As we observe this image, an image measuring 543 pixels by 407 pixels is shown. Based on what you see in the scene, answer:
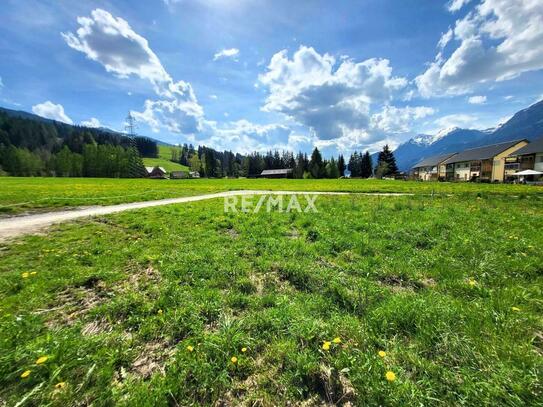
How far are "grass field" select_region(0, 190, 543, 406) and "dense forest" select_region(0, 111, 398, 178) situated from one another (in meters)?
104

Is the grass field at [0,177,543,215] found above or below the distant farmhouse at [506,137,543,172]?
below

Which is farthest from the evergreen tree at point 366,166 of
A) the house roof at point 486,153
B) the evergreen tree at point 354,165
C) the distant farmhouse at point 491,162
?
the house roof at point 486,153

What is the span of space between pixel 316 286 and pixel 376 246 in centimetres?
314

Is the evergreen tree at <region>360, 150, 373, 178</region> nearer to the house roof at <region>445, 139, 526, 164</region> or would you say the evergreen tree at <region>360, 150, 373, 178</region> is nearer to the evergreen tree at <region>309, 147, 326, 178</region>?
the evergreen tree at <region>309, 147, 326, 178</region>

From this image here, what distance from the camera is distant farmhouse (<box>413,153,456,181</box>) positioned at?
310ft

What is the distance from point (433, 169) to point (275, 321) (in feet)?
394

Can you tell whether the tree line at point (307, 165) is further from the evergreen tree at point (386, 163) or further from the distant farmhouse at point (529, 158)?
the distant farmhouse at point (529, 158)

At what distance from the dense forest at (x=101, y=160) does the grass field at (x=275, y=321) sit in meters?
104

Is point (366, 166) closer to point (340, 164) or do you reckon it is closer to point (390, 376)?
point (340, 164)

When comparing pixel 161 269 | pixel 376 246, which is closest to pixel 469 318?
pixel 376 246

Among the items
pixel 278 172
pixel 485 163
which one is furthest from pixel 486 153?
pixel 278 172

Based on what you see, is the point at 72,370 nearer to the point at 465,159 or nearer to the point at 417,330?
the point at 417,330

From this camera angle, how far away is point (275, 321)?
155 inches

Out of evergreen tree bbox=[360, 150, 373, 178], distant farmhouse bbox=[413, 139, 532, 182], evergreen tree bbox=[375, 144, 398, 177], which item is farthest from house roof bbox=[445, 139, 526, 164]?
evergreen tree bbox=[360, 150, 373, 178]
